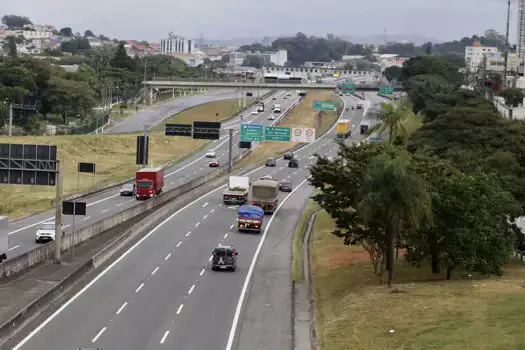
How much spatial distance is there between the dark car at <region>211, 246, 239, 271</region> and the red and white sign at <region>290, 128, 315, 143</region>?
191ft

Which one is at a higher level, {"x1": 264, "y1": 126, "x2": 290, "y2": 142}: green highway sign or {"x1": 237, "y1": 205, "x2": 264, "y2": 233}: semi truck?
{"x1": 264, "y1": 126, "x2": 290, "y2": 142}: green highway sign

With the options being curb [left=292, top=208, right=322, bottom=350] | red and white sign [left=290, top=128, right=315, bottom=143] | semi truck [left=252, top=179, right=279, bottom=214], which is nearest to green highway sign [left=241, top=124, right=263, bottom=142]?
red and white sign [left=290, top=128, right=315, bottom=143]

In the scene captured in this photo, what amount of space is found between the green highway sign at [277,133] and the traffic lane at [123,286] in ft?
119

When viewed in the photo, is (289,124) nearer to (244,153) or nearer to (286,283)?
(244,153)

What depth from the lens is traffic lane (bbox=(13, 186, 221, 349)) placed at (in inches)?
1570

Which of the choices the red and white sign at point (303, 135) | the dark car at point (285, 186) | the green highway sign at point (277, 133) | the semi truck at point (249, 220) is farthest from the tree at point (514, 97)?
the semi truck at point (249, 220)

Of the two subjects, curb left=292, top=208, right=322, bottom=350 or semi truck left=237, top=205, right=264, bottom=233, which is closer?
curb left=292, top=208, right=322, bottom=350

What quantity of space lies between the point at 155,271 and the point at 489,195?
19.4 m

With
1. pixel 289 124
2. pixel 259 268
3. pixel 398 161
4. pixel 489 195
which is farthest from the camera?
pixel 289 124

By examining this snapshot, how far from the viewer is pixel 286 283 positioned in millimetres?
56156

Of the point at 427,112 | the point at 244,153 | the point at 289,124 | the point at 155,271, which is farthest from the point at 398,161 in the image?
the point at 289,124

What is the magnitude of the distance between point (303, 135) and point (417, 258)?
61.2m

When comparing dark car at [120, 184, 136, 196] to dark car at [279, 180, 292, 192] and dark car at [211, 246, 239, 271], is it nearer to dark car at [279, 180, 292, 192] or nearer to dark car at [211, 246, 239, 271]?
dark car at [279, 180, 292, 192]

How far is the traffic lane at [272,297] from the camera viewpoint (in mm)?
41750
